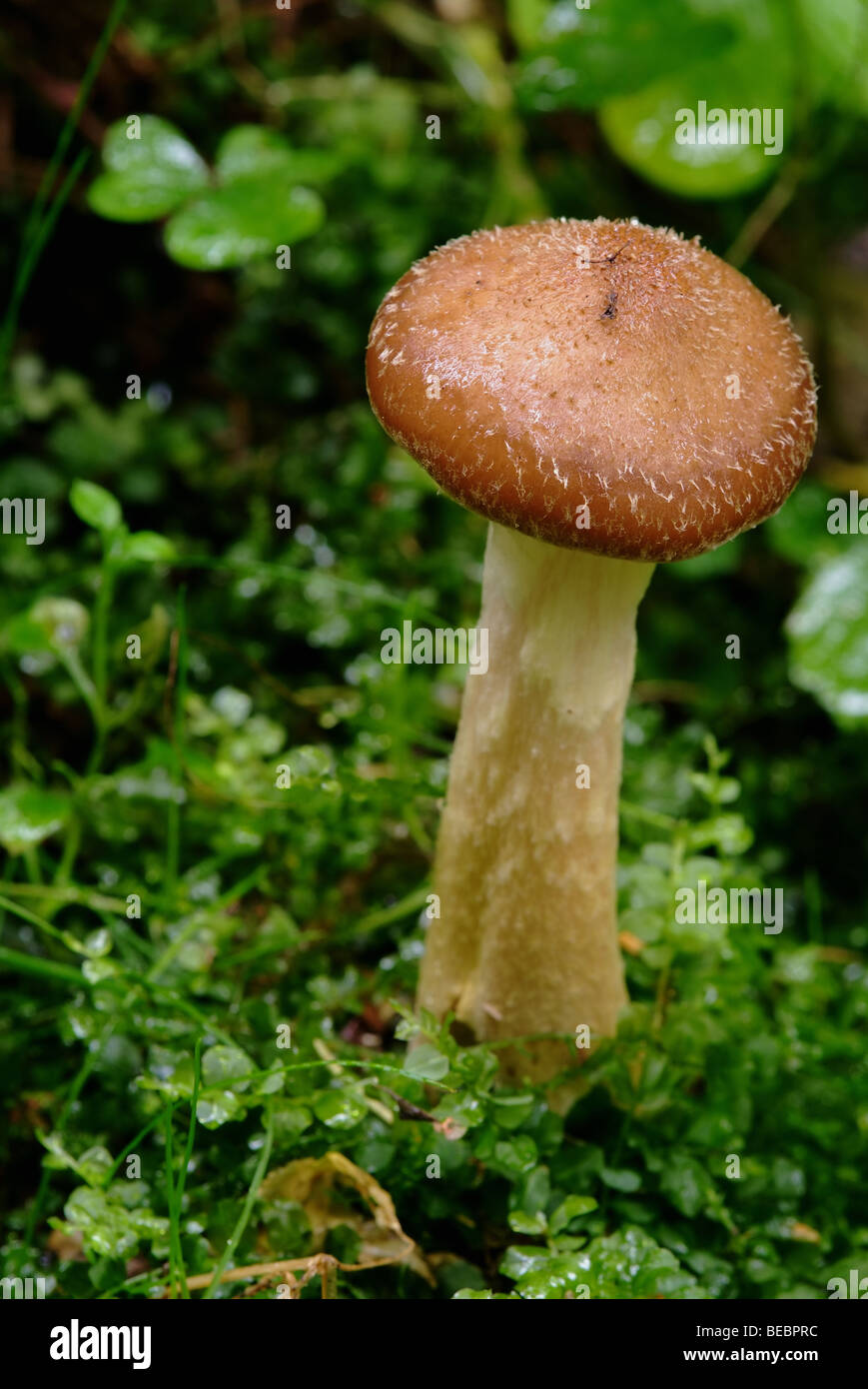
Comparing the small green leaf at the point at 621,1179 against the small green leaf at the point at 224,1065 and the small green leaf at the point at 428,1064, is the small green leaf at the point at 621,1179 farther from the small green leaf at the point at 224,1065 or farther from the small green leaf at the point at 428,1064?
the small green leaf at the point at 224,1065

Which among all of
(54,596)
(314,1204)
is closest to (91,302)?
(54,596)

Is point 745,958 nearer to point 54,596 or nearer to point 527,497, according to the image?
point 527,497

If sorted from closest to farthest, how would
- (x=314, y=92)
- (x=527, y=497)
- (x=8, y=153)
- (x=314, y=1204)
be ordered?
(x=527, y=497) → (x=314, y=1204) → (x=8, y=153) → (x=314, y=92)

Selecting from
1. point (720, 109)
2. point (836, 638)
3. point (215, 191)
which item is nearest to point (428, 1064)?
point (836, 638)

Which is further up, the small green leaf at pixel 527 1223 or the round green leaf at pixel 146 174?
the round green leaf at pixel 146 174

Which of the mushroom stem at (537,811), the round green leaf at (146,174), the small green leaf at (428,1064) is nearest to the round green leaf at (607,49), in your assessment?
the round green leaf at (146,174)

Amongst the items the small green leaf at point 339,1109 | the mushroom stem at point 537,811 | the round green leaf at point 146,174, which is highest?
the round green leaf at point 146,174
